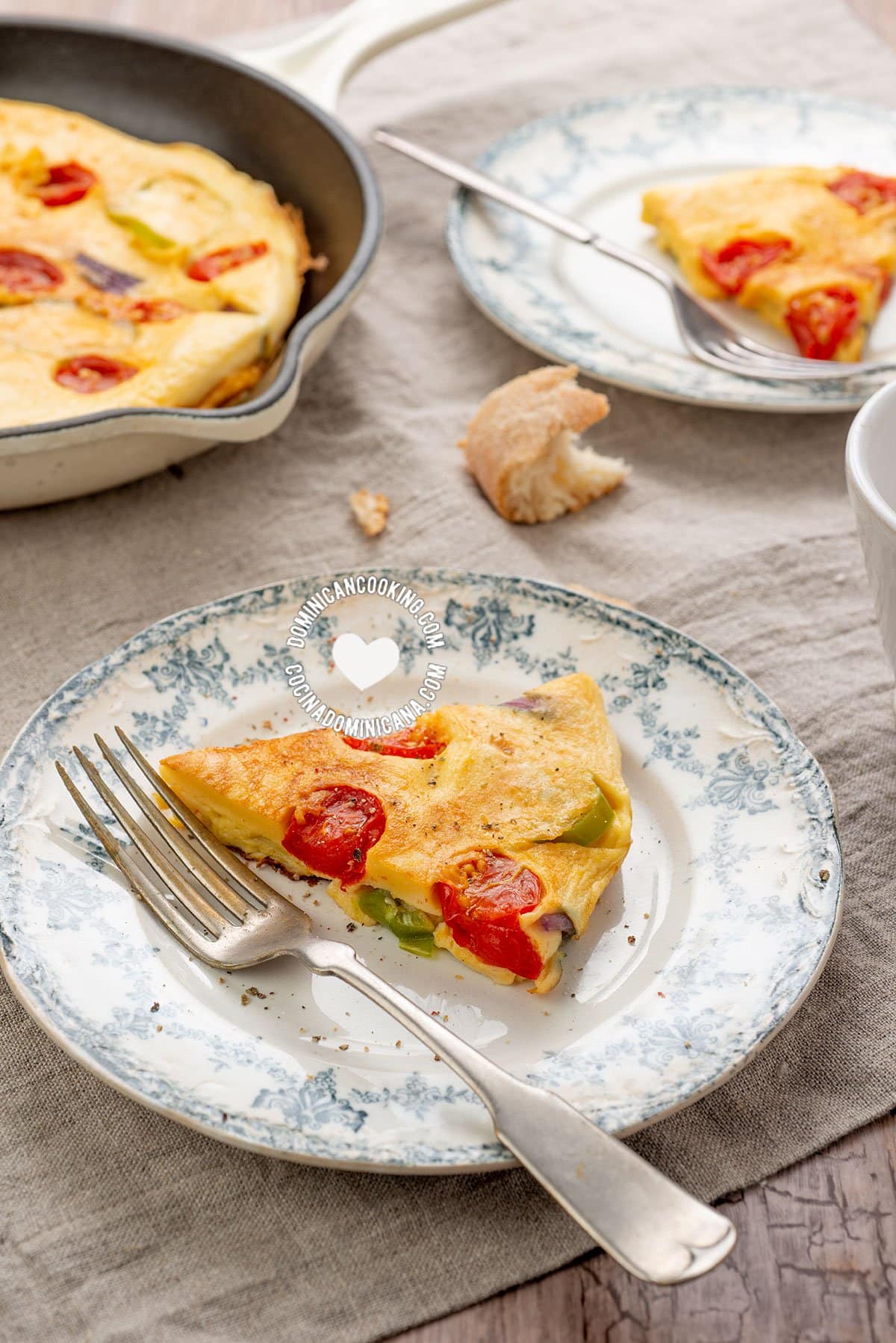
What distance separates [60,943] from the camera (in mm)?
1506

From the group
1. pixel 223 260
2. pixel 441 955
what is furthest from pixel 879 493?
pixel 223 260

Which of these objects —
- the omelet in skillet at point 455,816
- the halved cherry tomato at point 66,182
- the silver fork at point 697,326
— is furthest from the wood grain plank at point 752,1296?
the halved cherry tomato at point 66,182

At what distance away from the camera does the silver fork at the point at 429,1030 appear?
114 cm

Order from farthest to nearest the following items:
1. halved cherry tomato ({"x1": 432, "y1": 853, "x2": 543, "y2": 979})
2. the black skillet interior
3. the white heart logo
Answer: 1. the black skillet interior
2. the white heart logo
3. halved cherry tomato ({"x1": 432, "y1": 853, "x2": 543, "y2": 979})

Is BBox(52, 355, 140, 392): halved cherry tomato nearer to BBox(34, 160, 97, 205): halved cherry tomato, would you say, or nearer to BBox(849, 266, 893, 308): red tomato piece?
BBox(34, 160, 97, 205): halved cherry tomato

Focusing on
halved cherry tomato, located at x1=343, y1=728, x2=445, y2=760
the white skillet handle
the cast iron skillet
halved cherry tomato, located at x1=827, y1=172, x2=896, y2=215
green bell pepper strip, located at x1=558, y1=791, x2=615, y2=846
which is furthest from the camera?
the white skillet handle

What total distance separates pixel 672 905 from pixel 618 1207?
49 centimetres

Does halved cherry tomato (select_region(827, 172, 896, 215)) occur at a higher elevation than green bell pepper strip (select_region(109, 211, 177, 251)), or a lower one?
higher

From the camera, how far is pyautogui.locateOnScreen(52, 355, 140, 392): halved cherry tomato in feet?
7.73

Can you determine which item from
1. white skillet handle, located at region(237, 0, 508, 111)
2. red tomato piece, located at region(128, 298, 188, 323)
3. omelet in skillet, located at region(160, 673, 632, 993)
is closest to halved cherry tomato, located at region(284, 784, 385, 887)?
omelet in skillet, located at region(160, 673, 632, 993)

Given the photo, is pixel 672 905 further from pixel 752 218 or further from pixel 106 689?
pixel 752 218

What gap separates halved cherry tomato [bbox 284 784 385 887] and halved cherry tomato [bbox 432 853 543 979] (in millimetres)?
118

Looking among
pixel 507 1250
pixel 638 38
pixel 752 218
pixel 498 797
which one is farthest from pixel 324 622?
pixel 638 38

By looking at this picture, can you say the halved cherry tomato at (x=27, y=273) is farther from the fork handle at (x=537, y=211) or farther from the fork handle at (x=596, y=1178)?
the fork handle at (x=596, y=1178)
